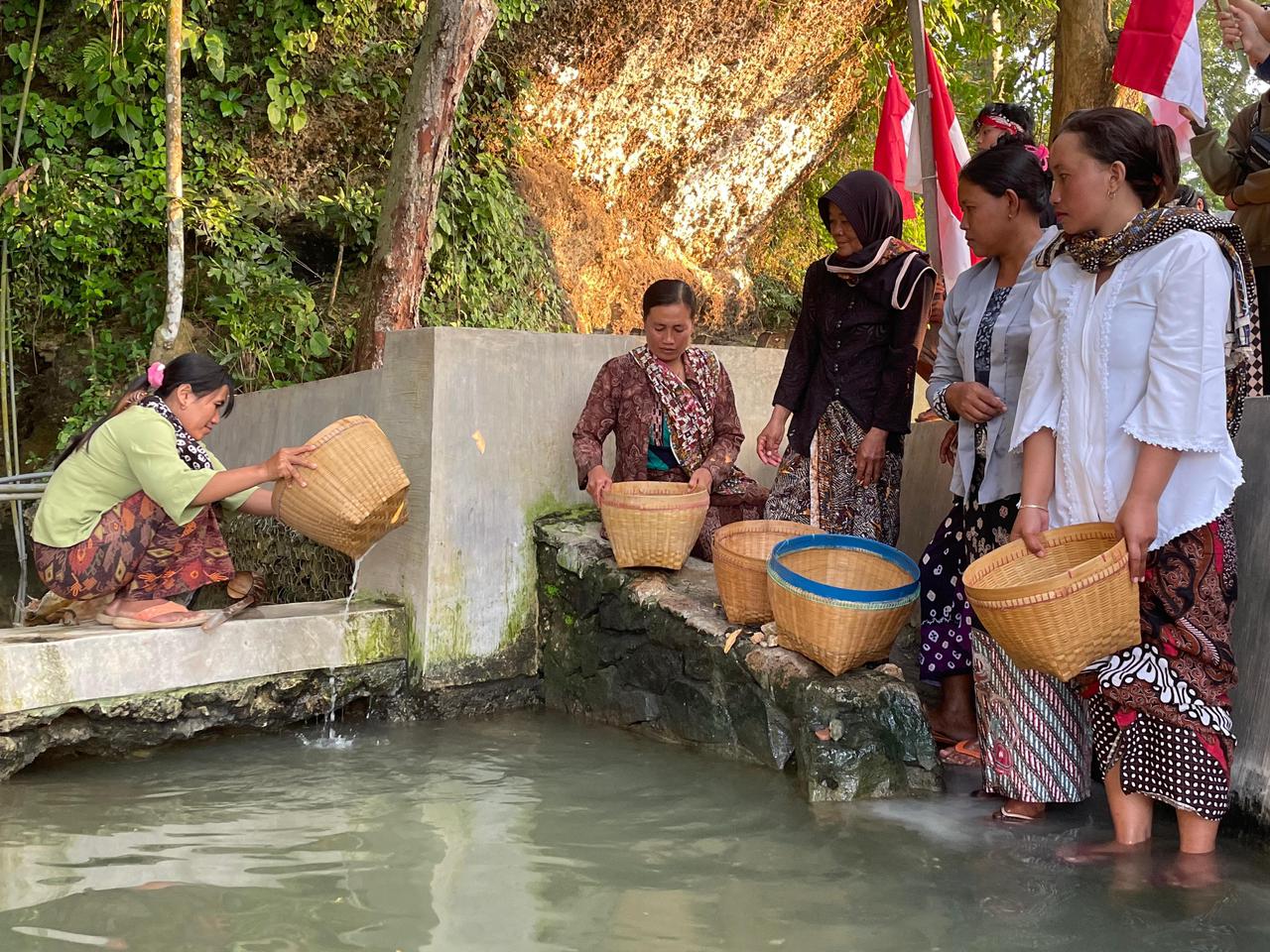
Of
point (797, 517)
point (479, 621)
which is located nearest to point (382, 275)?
point (479, 621)

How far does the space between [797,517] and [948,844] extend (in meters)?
1.63

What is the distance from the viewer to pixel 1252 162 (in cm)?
430

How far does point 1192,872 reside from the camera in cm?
313

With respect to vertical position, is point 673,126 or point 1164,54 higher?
point 673,126

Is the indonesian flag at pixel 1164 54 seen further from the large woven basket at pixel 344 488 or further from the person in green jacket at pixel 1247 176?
the large woven basket at pixel 344 488

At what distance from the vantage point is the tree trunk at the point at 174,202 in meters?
7.88

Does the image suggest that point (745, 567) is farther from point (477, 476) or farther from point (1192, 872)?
point (1192, 872)

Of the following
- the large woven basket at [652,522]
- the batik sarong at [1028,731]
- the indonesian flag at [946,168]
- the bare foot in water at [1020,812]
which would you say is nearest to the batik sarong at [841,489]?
the large woven basket at [652,522]

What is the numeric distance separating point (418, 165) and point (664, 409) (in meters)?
3.26

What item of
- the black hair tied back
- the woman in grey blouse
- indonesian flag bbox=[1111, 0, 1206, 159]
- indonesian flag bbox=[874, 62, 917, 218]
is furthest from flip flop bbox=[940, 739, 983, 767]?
A: indonesian flag bbox=[874, 62, 917, 218]

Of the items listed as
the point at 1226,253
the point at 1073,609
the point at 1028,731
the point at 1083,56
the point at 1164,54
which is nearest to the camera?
the point at 1073,609

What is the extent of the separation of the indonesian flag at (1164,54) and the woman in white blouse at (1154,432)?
4.14 metres

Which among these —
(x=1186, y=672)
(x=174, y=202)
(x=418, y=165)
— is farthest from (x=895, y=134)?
(x=1186, y=672)

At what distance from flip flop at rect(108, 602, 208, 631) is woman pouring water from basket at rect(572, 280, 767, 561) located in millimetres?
1607
